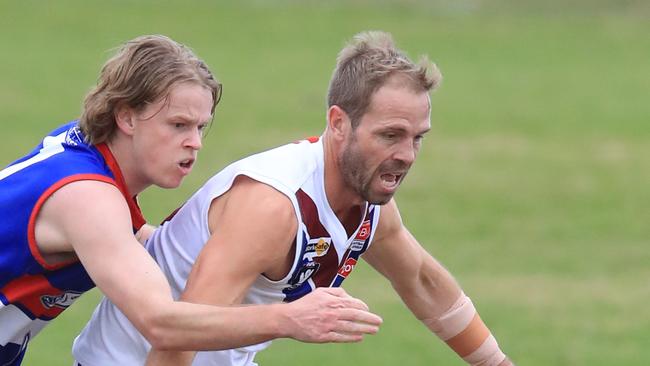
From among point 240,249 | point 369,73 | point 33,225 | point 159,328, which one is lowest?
point 159,328

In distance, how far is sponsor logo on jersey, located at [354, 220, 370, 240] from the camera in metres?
5.86

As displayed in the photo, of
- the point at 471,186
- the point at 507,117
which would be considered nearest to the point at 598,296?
the point at 471,186

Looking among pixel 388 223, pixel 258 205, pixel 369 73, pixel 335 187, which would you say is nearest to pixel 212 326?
pixel 258 205

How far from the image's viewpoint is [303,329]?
4852mm

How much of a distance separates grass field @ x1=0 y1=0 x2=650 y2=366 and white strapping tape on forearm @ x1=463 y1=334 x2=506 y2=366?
213 cm

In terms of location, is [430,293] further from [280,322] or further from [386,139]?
[280,322]

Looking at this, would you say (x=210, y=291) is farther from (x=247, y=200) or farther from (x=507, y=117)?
(x=507, y=117)

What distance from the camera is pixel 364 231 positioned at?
589 centimetres

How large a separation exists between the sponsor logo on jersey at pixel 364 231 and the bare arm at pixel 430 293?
0.47 meters

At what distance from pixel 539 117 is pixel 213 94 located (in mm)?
18733

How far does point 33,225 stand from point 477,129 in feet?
58.1

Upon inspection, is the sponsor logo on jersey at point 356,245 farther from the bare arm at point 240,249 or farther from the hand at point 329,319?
the hand at point 329,319

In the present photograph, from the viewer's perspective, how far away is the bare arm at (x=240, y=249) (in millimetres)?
5281

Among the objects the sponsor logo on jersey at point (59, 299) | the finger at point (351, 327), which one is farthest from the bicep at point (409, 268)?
the finger at point (351, 327)
